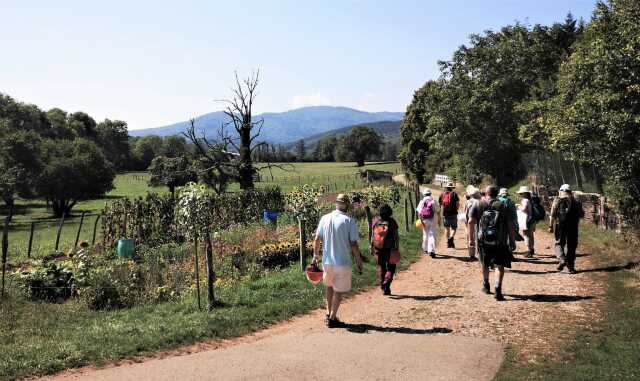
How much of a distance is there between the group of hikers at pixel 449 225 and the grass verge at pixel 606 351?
1763 millimetres

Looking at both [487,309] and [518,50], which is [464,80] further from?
[487,309]

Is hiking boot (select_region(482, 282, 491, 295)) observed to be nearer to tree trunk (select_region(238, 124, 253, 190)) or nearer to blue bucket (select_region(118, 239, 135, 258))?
blue bucket (select_region(118, 239, 135, 258))

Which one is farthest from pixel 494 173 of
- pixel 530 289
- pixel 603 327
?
pixel 603 327

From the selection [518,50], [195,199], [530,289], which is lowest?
[530,289]

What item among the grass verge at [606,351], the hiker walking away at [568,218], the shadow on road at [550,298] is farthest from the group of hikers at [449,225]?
the grass verge at [606,351]

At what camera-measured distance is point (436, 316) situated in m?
8.88

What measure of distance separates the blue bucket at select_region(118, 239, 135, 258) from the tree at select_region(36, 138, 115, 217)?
1218 inches

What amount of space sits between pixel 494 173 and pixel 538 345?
104ft

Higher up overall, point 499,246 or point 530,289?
point 499,246

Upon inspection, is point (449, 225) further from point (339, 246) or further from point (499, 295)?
point (339, 246)

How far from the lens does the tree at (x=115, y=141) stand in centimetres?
10538

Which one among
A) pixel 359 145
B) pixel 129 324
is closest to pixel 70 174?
pixel 129 324

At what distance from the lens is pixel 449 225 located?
15250mm

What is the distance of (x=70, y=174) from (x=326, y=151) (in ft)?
330
